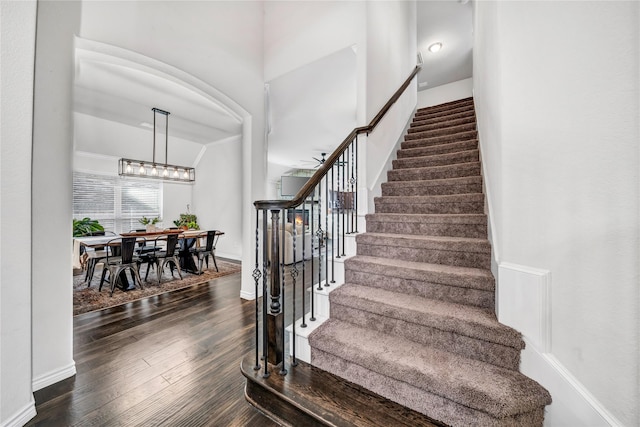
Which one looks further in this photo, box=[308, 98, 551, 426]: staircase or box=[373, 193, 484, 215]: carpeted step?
box=[373, 193, 484, 215]: carpeted step

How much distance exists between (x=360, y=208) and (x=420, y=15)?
14.9 feet

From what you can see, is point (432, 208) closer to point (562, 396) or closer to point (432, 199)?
point (432, 199)

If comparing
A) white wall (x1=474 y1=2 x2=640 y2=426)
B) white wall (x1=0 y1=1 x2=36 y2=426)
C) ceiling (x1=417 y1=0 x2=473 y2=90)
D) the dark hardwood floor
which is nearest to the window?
the dark hardwood floor

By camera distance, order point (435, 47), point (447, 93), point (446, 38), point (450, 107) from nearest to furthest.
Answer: point (450, 107) < point (446, 38) < point (435, 47) < point (447, 93)

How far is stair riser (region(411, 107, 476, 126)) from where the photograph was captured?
12.3 feet

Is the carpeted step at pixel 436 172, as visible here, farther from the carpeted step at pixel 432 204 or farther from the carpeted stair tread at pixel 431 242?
the carpeted stair tread at pixel 431 242

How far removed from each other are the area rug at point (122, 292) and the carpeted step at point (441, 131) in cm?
407

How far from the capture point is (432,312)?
150 centimetres

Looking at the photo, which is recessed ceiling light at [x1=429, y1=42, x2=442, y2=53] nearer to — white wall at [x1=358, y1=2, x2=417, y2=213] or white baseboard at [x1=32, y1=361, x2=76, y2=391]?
white wall at [x1=358, y1=2, x2=417, y2=213]

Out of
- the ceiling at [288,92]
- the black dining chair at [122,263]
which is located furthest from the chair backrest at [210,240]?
the ceiling at [288,92]

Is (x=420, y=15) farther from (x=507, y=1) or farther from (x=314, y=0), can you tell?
(x=507, y=1)

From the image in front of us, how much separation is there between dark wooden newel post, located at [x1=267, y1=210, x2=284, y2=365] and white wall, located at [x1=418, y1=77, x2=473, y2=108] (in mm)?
7359

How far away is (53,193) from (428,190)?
318 centimetres

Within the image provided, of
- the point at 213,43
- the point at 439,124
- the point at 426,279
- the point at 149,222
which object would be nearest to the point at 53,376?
the point at 426,279
